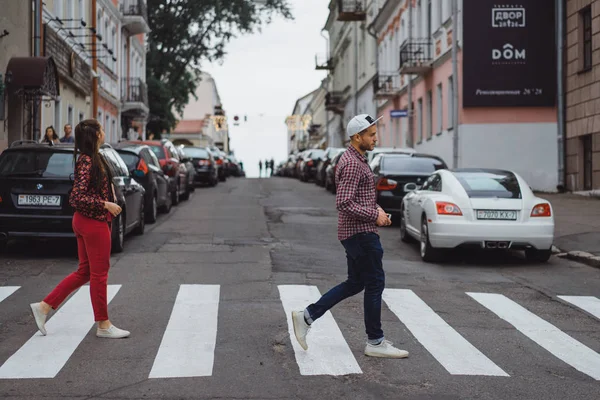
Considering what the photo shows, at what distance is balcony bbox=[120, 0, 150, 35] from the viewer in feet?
136

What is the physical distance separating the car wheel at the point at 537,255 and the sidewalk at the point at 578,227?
556mm

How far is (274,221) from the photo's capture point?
1880 centimetres

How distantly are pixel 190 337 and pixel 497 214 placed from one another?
646 cm

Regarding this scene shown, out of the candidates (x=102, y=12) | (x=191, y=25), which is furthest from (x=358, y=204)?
(x=191, y=25)

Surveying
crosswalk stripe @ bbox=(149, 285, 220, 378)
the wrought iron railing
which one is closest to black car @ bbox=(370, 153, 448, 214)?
crosswalk stripe @ bbox=(149, 285, 220, 378)

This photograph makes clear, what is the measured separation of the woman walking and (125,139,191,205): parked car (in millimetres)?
14851

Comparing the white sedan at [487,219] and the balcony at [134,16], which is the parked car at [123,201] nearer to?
the white sedan at [487,219]

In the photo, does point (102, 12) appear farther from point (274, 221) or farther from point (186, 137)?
point (186, 137)

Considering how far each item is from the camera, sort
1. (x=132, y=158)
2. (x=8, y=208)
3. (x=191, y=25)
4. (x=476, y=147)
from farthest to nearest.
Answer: (x=191, y=25), (x=476, y=147), (x=132, y=158), (x=8, y=208)

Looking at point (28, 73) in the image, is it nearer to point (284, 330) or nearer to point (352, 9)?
point (284, 330)

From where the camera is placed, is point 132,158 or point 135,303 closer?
point 135,303

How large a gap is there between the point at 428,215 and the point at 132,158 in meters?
7.09

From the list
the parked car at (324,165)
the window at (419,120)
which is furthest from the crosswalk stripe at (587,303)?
the window at (419,120)

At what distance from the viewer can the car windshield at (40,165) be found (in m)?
12.3
